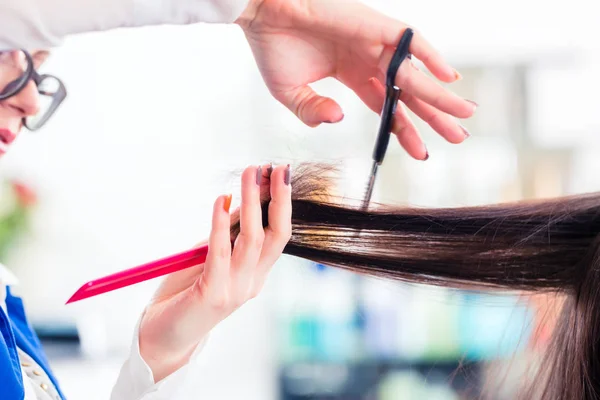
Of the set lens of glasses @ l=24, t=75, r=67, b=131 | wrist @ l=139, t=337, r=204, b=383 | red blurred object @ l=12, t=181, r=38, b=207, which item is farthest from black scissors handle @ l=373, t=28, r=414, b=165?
red blurred object @ l=12, t=181, r=38, b=207

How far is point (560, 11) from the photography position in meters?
Answer: 2.26

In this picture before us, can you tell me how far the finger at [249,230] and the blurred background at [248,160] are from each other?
1.49 meters

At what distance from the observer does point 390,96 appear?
2.22 feet

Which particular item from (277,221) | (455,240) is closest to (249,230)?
(277,221)

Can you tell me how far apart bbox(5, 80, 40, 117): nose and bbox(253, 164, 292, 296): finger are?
472 millimetres

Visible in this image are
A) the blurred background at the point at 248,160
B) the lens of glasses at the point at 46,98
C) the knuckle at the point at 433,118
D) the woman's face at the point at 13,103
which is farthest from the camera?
the blurred background at the point at 248,160

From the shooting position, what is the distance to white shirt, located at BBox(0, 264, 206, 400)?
2.75ft

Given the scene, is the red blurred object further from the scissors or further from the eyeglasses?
the scissors

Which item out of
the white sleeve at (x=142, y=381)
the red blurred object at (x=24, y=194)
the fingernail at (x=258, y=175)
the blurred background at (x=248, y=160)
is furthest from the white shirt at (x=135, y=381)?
the red blurred object at (x=24, y=194)

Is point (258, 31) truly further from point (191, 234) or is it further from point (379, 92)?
point (191, 234)

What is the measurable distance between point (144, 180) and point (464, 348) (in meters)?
1.20

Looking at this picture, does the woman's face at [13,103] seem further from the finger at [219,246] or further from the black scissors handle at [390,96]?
the black scissors handle at [390,96]

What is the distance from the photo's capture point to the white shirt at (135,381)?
837mm

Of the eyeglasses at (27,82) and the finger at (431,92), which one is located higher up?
the eyeglasses at (27,82)
